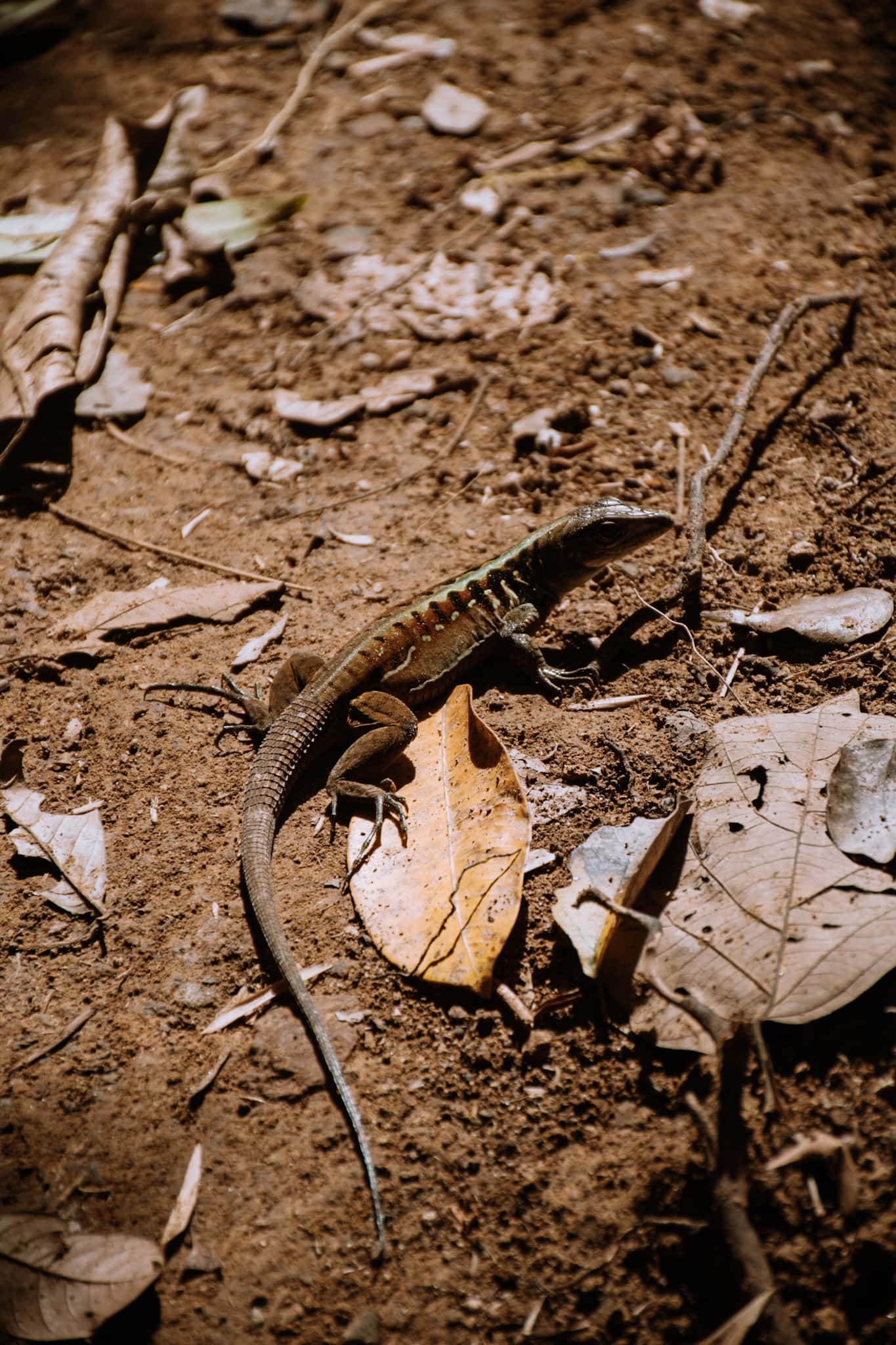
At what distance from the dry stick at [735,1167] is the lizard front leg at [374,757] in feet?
4.07

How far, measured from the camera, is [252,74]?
754 centimetres

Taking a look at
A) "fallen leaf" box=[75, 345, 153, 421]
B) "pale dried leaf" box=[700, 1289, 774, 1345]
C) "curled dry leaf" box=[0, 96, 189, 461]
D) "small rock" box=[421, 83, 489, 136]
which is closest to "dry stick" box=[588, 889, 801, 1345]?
"pale dried leaf" box=[700, 1289, 774, 1345]

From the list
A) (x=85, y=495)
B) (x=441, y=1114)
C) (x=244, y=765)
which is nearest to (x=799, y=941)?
(x=441, y=1114)

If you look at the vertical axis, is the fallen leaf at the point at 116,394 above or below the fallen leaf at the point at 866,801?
above

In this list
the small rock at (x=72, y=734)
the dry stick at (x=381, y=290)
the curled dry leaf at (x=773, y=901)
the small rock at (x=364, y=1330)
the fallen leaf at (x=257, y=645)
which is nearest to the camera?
the small rock at (x=364, y=1330)

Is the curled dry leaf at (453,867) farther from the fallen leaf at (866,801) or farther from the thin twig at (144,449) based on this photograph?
the thin twig at (144,449)

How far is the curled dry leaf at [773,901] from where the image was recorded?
8.50ft

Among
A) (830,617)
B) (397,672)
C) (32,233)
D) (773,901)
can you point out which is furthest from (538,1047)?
(32,233)

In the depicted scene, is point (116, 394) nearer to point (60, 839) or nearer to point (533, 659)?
point (60, 839)

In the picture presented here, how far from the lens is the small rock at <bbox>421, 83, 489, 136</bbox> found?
6863 millimetres

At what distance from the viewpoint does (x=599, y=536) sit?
4156 mm

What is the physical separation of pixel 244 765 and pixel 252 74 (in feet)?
21.4

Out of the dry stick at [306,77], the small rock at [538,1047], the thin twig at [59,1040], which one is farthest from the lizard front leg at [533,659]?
the dry stick at [306,77]

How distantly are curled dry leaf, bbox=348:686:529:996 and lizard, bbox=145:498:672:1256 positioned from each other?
102 millimetres
